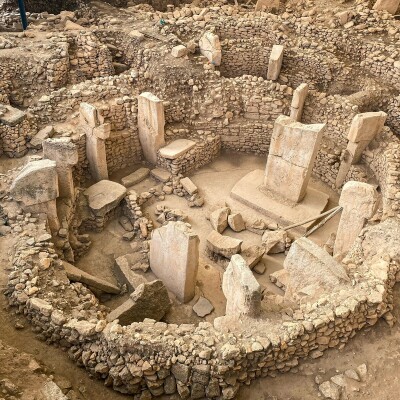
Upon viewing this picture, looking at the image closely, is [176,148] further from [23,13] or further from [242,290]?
[23,13]

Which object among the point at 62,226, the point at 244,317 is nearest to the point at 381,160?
the point at 244,317

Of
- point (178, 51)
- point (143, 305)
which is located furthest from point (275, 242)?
point (178, 51)

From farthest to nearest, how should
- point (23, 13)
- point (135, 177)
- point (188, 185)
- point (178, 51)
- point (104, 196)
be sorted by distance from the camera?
point (23, 13) → point (178, 51) → point (135, 177) → point (188, 185) → point (104, 196)

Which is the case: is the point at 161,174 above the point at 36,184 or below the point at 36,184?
below

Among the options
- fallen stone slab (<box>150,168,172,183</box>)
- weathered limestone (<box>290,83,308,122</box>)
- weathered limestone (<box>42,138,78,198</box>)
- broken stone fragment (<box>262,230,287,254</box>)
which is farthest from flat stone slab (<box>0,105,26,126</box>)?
weathered limestone (<box>290,83,308,122</box>)

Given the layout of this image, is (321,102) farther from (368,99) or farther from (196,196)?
(196,196)

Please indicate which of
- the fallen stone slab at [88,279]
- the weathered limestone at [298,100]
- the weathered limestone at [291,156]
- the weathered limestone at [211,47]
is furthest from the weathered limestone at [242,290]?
the weathered limestone at [211,47]

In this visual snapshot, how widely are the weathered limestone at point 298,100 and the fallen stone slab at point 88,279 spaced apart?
5516 millimetres

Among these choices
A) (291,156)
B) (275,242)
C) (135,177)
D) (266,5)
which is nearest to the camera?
(275,242)

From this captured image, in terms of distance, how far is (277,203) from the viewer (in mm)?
8891

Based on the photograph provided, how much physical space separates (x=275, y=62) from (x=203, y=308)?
6265mm

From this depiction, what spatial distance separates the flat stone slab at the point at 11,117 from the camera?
8281 mm

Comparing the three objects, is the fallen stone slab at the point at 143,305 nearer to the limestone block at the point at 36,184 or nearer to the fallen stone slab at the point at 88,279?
the fallen stone slab at the point at 88,279

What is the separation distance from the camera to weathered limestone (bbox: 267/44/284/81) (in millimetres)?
10336
